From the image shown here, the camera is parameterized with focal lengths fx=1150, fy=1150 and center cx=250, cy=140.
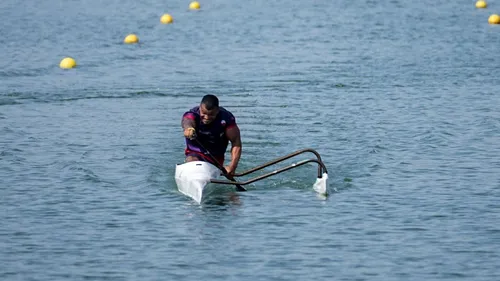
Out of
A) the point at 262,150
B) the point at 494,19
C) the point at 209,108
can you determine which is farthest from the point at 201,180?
the point at 494,19

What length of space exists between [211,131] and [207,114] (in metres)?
0.48

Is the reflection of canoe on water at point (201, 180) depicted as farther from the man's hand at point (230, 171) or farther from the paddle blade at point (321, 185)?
the man's hand at point (230, 171)

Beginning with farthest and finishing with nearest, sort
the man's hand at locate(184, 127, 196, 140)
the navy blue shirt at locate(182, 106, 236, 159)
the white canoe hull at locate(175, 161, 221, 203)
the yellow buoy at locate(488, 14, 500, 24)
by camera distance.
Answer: the yellow buoy at locate(488, 14, 500, 24) → the navy blue shirt at locate(182, 106, 236, 159) → the white canoe hull at locate(175, 161, 221, 203) → the man's hand at locate(184, 127, 196, 140)

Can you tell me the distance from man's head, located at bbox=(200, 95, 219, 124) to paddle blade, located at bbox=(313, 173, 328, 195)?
1.94 m

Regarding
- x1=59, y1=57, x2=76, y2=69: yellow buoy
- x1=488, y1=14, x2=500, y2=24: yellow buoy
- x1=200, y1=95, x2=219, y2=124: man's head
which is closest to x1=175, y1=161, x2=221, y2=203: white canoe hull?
x1=200, y1=95, x2=219, y2=124: man's head

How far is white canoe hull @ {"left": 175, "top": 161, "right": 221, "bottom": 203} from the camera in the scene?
54.1 feet

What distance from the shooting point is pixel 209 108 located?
54.1ft

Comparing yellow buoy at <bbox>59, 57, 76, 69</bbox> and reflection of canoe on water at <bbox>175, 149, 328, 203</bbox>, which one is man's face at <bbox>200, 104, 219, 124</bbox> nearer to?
reflection of canoe on water at <bbox>175, 149, 328, 203</bbox>

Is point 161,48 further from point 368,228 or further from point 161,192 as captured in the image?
point 368,228

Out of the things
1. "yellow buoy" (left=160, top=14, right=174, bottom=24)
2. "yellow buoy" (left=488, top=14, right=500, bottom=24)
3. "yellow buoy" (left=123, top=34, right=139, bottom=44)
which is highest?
"yellow buoy" (left=160, top=14, right=174, bottom=24)

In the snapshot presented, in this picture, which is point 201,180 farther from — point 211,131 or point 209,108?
point 209,108

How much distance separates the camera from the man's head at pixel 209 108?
16.5 m

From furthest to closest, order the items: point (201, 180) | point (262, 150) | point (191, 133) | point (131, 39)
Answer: point (131, 39) → point (262, 150) → point (201, 180) → point (191, 133)

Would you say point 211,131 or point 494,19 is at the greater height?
point 211,131
